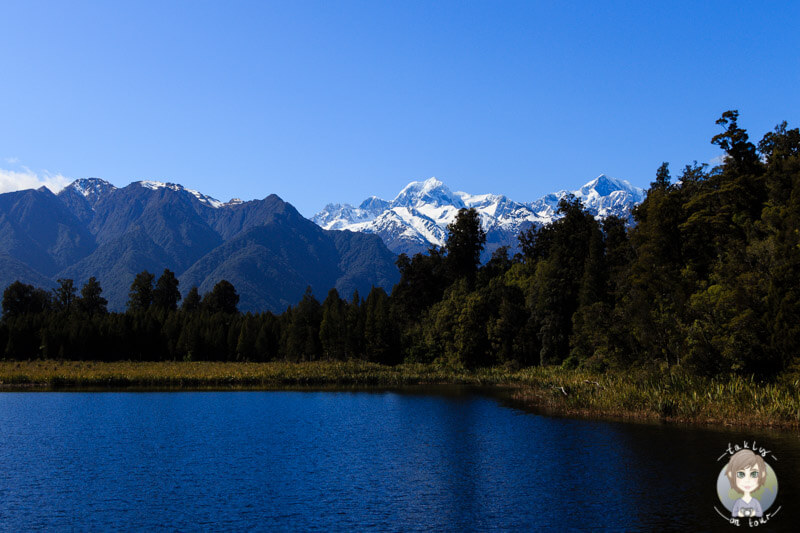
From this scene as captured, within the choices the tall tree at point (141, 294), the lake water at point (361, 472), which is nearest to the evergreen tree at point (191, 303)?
the tall tree at point (141, 294)

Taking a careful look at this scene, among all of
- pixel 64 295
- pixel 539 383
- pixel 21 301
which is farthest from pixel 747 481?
pixel 64 295

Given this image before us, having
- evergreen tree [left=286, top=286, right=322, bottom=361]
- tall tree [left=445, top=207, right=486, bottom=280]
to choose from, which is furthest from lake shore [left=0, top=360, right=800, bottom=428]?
tall tree [left=445, top=207, right=486, bottom=280]

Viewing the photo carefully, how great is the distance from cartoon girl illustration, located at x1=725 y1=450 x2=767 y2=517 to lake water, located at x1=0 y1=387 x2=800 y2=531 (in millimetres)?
904

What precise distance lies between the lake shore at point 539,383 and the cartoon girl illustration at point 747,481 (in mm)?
18252

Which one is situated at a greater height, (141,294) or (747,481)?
(141,294)

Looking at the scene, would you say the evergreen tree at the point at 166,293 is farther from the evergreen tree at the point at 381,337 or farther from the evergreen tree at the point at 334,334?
the evergreen tree at the point at 381,337

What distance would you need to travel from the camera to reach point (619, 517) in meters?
27.0

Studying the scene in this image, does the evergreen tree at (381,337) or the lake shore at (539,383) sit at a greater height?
the evergreen tree at (381,337)

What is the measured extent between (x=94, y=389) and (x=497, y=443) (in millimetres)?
62435

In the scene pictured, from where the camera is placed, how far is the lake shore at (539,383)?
162ft

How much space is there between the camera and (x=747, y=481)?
29.0 meters

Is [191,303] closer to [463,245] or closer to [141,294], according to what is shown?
[141,294]

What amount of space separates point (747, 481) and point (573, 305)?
237 ft

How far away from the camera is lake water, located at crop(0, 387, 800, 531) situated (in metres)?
27.3
